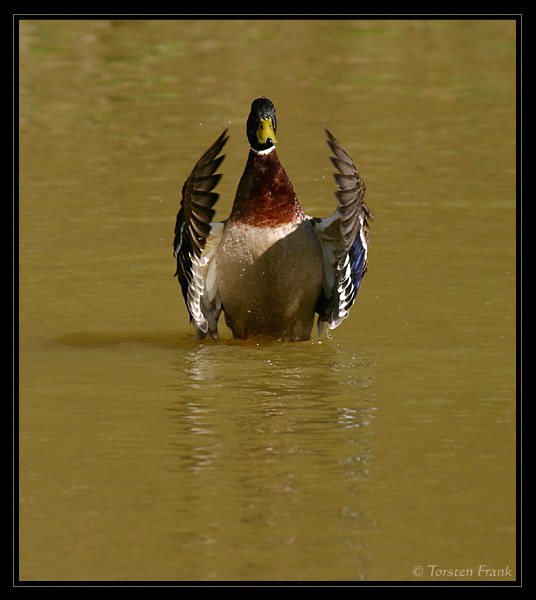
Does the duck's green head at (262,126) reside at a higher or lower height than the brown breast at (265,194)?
higher

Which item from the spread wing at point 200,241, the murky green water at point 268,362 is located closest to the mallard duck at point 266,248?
the spread wing at point 200,241

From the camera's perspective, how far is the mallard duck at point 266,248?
26.9ft

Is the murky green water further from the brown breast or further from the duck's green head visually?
the duck's green head

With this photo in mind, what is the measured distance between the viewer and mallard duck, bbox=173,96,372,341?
8.20 meters

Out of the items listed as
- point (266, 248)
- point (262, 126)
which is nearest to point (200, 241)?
point (266, 248)

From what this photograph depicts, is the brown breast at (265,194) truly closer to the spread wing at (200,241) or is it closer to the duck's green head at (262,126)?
the duck's green head at (262,126)

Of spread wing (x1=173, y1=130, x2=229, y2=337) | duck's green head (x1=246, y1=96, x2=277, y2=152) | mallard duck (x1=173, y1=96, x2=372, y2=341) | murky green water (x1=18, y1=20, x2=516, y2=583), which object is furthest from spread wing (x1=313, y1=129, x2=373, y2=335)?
spread wing (x1=173, y1=130, x2=229, y2=337)

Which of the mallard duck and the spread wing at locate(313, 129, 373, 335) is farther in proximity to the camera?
the mallard duck

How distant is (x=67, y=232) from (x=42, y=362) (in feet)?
11.3

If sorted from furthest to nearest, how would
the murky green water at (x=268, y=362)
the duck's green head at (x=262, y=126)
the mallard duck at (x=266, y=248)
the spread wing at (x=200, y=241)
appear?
the duck's green head at (x=262, y=126) < the mallard duck at (x=266, y=248) < the spread wing at (x=200, y=241) < the murky green water at (x=268, y=362)

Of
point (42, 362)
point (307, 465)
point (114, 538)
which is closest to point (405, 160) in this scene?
point (42, 362)

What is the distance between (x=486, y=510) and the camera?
6.00m

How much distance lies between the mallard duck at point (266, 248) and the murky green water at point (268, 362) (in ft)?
1.08

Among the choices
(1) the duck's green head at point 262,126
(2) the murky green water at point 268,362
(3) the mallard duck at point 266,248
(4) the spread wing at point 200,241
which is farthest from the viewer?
(1) the duck's green head at point 262,126
